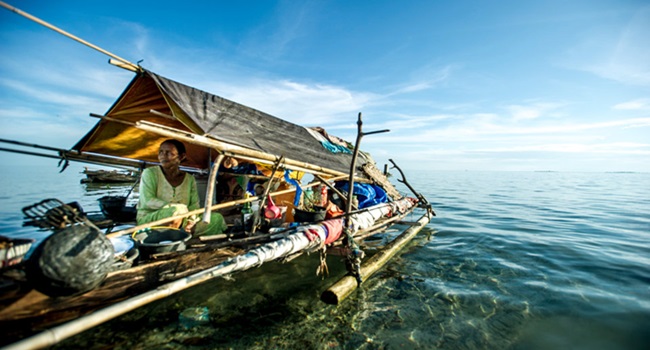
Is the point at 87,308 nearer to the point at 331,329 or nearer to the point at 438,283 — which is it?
the point at 331,329

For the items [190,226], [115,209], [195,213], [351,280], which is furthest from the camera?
[115,209]

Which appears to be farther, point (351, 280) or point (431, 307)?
point (431, 307)

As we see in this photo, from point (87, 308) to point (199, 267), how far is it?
3.75 ft

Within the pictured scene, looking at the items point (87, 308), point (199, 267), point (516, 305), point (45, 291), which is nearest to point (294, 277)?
point (199, 267)

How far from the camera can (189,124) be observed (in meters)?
4.57

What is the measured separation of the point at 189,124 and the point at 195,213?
1616mm

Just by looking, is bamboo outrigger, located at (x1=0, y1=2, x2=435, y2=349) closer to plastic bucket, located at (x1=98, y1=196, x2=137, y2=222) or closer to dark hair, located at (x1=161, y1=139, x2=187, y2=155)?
dark hair, located at (x1=161, y1=139, x2=187, y2=155)

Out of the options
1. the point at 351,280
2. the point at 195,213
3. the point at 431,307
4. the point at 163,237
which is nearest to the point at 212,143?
the point at 195,213

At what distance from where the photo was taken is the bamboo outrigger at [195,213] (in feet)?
7.22

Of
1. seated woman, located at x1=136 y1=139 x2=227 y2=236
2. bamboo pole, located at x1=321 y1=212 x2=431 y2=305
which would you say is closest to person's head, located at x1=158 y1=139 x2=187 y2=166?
seated woman, located at x1=136 y1=139 x2=227 y2=236

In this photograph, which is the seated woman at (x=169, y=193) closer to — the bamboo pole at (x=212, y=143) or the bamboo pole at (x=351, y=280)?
the bamboo pole at (x=212, y=143)

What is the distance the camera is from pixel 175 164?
495 centimetres

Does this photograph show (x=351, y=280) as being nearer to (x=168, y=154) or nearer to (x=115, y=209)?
(x=168, y=154)

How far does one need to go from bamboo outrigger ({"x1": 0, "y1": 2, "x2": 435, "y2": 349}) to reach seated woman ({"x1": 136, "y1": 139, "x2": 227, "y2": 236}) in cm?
45
